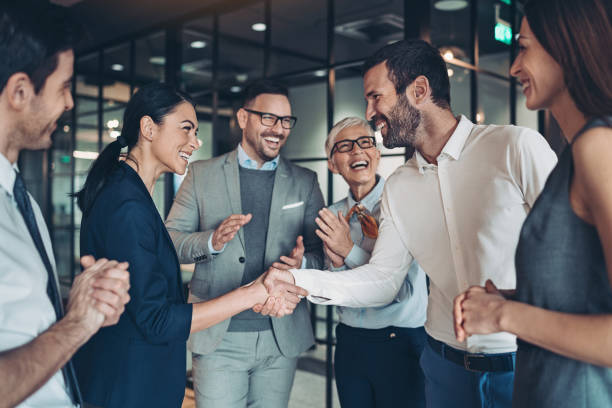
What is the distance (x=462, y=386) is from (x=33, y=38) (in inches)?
60.2

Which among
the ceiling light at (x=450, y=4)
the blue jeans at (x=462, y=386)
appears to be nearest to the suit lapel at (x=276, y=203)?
the blue jeans at (x=462, y=386)

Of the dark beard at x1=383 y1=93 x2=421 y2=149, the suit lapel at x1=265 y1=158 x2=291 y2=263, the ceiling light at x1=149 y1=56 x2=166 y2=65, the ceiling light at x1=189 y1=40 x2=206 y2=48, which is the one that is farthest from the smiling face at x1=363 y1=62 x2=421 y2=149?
the ceiling light at x1=149 y1=56 x2=166 y2=65

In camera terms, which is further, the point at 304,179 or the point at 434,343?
the point at 304,179

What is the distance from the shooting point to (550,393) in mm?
936

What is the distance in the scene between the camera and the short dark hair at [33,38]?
0.96 m

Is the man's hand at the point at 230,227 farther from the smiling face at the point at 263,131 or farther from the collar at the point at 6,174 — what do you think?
the collar at the point at 6,174

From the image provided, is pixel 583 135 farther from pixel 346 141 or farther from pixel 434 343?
pixel 346 141

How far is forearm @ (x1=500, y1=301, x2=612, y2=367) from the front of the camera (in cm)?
83

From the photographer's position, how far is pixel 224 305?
1626 mm

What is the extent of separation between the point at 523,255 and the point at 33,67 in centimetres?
107

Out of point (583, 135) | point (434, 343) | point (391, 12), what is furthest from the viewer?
point (391, 12)

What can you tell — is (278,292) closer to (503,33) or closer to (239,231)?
(239,231)

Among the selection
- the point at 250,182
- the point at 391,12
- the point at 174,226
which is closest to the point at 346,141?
the point at 250,182

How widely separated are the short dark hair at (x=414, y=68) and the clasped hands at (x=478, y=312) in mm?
917
